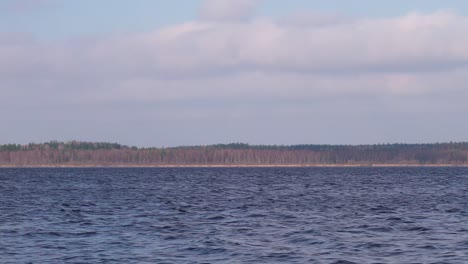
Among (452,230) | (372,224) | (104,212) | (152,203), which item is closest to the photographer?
(452,230)

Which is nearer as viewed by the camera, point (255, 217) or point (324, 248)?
point (324, 248)

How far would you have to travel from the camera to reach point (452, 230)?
129 ft

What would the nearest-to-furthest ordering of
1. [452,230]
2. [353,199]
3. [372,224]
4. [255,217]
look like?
1. [452,230]
2. [372,224]
3. [255,217]
4. [353,199]

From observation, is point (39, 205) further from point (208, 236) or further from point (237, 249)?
point (237, 249)

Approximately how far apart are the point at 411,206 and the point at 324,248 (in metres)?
25.5

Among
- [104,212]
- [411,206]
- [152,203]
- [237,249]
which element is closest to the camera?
[237,249]

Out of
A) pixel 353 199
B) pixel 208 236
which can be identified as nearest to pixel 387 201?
pixel 353 199

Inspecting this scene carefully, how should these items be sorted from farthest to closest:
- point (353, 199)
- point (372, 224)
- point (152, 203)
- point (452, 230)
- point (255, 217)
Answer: point (353, 199) → point (152, 203) → point (255, 217) → point (372, 224) → point (452, 230)

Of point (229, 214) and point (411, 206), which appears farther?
point (411, 206)

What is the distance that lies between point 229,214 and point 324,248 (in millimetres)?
16748

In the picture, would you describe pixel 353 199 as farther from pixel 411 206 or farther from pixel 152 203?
pixel 152 203

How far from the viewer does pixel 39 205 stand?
58.4m

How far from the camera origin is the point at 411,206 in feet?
186

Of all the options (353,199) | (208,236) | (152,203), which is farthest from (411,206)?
(208,236)
